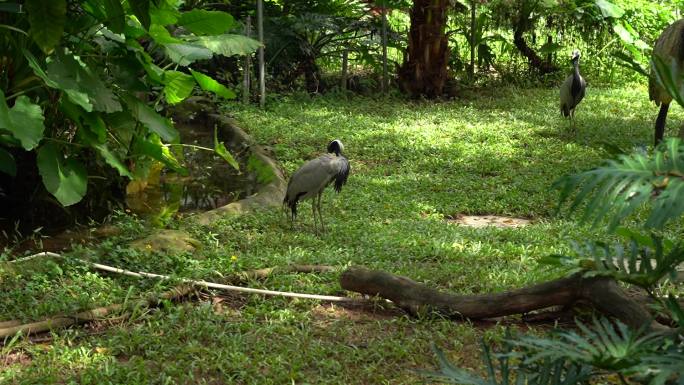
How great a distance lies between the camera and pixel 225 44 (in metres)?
6.77

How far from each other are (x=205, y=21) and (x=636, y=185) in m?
4.65

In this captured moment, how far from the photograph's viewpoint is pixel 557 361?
2.01m

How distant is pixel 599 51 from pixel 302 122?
6231mm

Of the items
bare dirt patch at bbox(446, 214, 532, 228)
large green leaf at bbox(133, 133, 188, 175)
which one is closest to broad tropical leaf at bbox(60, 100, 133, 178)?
large green leaf at bbox(133, 133, 188, 175)

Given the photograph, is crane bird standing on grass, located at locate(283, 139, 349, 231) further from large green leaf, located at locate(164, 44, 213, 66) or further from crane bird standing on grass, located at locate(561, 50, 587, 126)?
crane bird standing on grass, located at locate(561, 50, 587, 126)

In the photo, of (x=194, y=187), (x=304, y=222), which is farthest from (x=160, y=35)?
(x=194, y=187)

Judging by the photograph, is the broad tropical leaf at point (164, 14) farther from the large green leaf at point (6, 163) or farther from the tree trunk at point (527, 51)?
the tree trunk at point (527, 51)

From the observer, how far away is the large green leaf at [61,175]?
16.6 ft

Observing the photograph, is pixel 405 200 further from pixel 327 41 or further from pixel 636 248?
pixel 327 41

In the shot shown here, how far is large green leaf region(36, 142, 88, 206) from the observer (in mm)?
5070

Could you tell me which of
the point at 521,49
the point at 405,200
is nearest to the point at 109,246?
the point at 405,200

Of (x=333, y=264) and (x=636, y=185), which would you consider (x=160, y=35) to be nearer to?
(x=333, y=264)

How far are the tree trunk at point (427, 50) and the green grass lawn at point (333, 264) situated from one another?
2.54 metres

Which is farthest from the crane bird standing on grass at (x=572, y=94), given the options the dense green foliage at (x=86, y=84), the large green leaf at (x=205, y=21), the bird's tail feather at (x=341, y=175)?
the large green leaf at (x=205, y=21)
